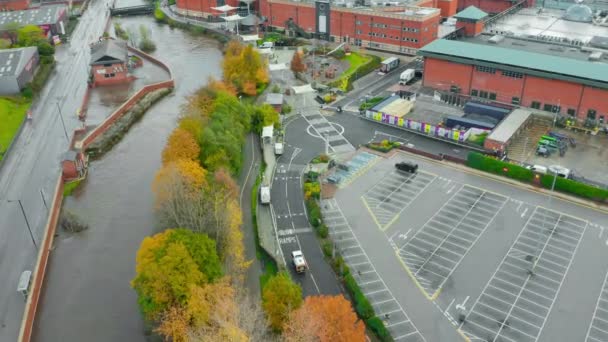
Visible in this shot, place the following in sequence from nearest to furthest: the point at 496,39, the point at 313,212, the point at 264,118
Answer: the point at 313,212
the point at 264,118
the point at 496,39

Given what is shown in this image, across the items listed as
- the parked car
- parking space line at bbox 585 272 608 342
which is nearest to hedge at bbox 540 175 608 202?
the parked car

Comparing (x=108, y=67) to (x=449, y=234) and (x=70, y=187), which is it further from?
(x=449, y=234)

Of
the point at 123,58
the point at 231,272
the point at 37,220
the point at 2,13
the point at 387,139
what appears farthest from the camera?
the point at 2,13

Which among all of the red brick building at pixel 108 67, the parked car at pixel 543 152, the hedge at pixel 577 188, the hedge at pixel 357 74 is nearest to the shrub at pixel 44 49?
the red brick building at pixel 108 67

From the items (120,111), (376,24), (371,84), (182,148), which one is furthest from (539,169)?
(120,111)

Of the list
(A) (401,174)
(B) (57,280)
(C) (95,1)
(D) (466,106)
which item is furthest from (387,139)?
(C) (95,1)

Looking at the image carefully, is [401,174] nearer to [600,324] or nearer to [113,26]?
[600,324]

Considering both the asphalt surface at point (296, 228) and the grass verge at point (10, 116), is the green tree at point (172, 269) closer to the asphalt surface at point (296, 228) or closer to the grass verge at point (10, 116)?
the asphalt surface at point (296, 228)
